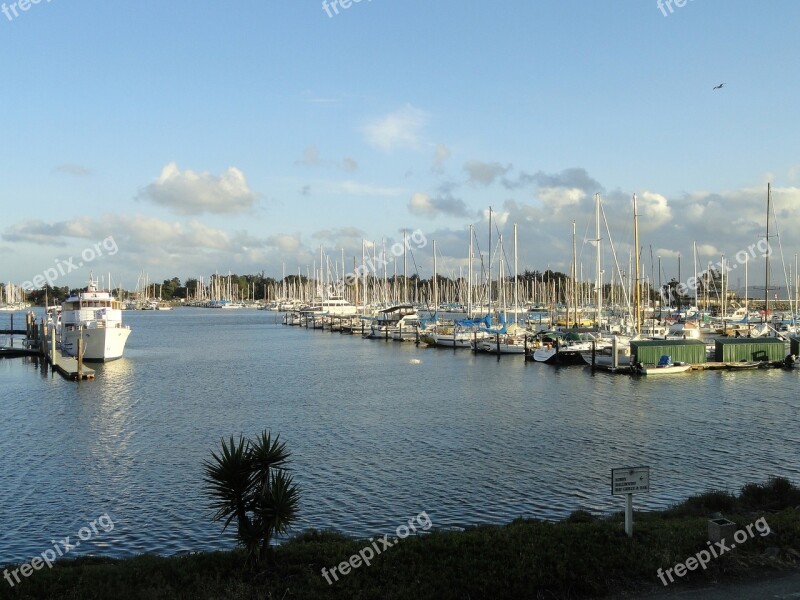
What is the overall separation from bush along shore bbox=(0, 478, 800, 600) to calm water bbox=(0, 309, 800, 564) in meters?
5.29

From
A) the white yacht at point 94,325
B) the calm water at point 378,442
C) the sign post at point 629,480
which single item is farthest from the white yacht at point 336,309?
the sign post at point 629,480

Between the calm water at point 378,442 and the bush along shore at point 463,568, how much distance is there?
17.4 ft

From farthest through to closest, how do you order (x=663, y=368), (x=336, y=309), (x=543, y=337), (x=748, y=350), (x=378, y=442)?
(x=336, y=309), (x=543, y=337), (x=748, y=350), (x=663, y=368), (x=378, y=442)

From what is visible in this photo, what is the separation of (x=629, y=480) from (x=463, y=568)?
11.2ft

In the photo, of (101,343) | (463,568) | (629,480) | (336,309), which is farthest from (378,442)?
(336,309)

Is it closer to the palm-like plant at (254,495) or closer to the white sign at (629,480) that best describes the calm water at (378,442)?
the palm-like plant at (254,495)

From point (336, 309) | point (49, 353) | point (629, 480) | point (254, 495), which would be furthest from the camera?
point (336, 309)

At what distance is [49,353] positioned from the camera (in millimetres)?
68625

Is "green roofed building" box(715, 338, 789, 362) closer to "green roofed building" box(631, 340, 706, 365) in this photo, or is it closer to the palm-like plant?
"green roofed building" box(631, 340, 706, 365)

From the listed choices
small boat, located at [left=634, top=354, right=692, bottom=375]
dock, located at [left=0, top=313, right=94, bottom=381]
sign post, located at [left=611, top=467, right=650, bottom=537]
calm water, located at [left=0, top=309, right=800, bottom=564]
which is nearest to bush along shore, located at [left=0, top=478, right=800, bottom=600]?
sign post, located at [left=611, top=467, right=650, bottom=537]

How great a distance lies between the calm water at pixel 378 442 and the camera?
20438mm

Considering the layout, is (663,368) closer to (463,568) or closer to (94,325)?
(463,568)

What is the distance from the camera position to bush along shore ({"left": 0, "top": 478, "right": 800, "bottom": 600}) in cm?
1146

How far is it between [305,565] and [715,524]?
748 centimetres
